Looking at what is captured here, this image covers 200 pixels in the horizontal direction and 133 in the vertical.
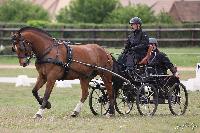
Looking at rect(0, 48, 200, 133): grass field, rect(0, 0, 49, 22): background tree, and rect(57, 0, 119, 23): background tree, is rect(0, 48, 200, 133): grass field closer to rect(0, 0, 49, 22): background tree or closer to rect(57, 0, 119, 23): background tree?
rect(0, 0, 49, 22): background tree

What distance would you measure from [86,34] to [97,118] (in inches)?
1203

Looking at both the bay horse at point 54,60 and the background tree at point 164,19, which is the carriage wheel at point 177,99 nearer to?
the bay horse at point 54,60

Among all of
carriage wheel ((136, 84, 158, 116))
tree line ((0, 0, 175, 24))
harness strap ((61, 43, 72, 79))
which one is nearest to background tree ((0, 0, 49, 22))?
tree line ((0, 0, 175, 24))

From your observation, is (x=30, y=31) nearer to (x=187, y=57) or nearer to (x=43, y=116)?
(x=43, y=116)

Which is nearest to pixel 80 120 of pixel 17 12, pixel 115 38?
pixel 115 38

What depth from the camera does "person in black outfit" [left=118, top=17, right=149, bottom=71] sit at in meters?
17.9

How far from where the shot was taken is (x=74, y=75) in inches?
685

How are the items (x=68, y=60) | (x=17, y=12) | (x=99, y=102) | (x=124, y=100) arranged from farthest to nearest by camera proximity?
(x=17, y=12)
(x=99, y=102)
(x=124, y=100)
(x=68, y=60)

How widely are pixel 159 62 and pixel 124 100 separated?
1.21 meters

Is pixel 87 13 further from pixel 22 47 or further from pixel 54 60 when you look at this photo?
pixel 22 47

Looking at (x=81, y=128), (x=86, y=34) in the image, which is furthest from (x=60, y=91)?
(x=86, y=34)

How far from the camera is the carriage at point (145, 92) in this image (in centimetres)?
1773

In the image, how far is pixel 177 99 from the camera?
59.6 ft

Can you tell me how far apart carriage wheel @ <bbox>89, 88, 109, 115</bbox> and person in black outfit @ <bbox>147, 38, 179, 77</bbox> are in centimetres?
129
